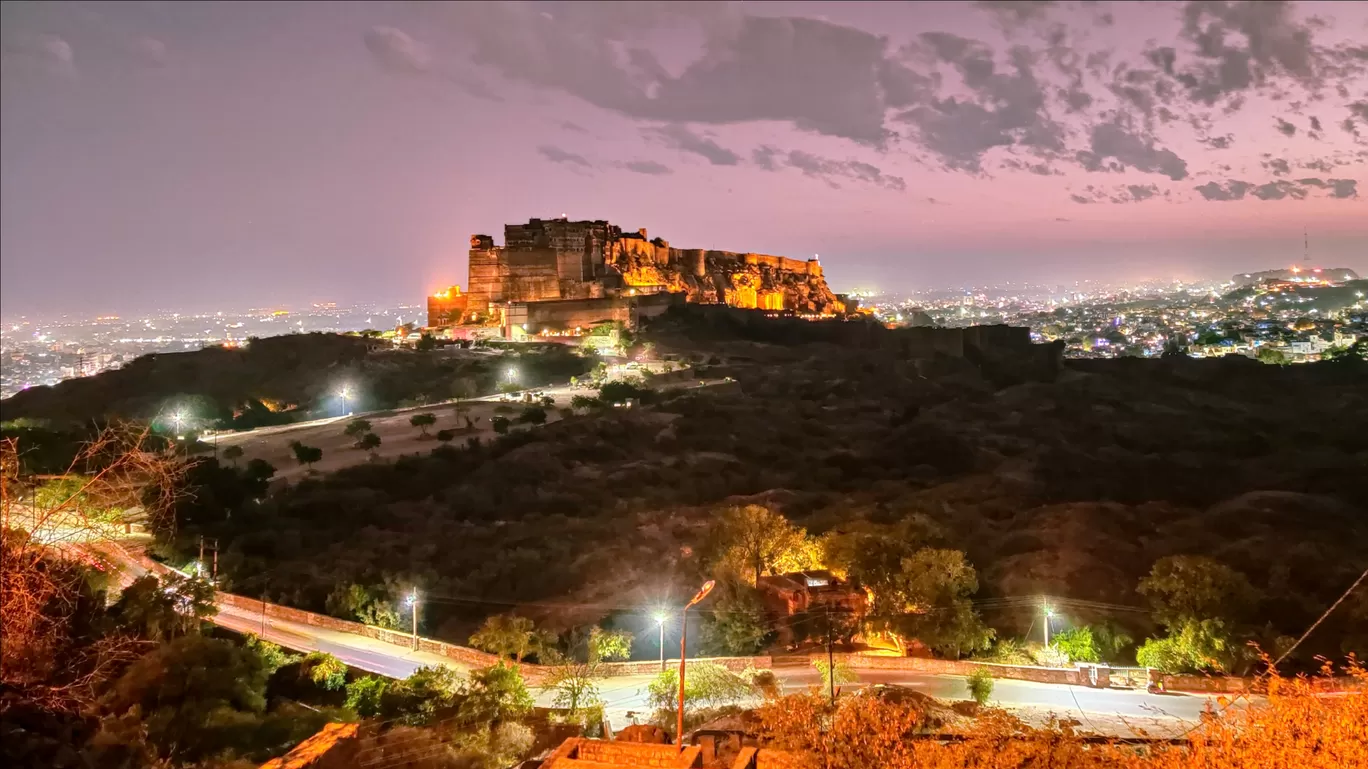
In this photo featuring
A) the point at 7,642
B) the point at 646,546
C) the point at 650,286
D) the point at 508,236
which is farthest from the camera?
the point at 650,286

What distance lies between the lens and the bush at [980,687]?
11.7 m

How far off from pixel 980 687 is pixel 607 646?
6454mm

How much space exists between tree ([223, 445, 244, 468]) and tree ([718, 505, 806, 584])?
19773 millimetres

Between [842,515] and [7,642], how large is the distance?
71.3 feet

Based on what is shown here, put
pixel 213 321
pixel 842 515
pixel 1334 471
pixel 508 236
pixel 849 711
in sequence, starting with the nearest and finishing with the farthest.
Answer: pixel 849 711, pixel 842 515, pixel 1334 471, pixel 508 236, pixel 213 321

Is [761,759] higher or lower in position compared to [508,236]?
lower

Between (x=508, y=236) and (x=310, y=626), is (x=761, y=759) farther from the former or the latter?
(x=508, y=236)

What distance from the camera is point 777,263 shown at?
3184 inches

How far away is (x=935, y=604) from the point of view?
15352 mm

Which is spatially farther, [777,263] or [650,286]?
[777,263]

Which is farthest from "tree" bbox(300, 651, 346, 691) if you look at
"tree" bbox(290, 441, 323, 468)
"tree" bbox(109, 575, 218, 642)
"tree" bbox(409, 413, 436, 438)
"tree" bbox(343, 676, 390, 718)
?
"tree" bbox(409, 413, 436, 438)

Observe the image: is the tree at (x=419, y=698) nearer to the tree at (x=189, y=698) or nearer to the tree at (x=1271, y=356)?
the tree at (x=189, y=698)

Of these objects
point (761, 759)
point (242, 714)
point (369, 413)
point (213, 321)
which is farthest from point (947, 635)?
point (213, 321)

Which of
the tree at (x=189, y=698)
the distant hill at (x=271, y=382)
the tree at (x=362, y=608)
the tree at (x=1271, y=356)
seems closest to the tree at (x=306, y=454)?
the distant hill at (x=271, y=382)
